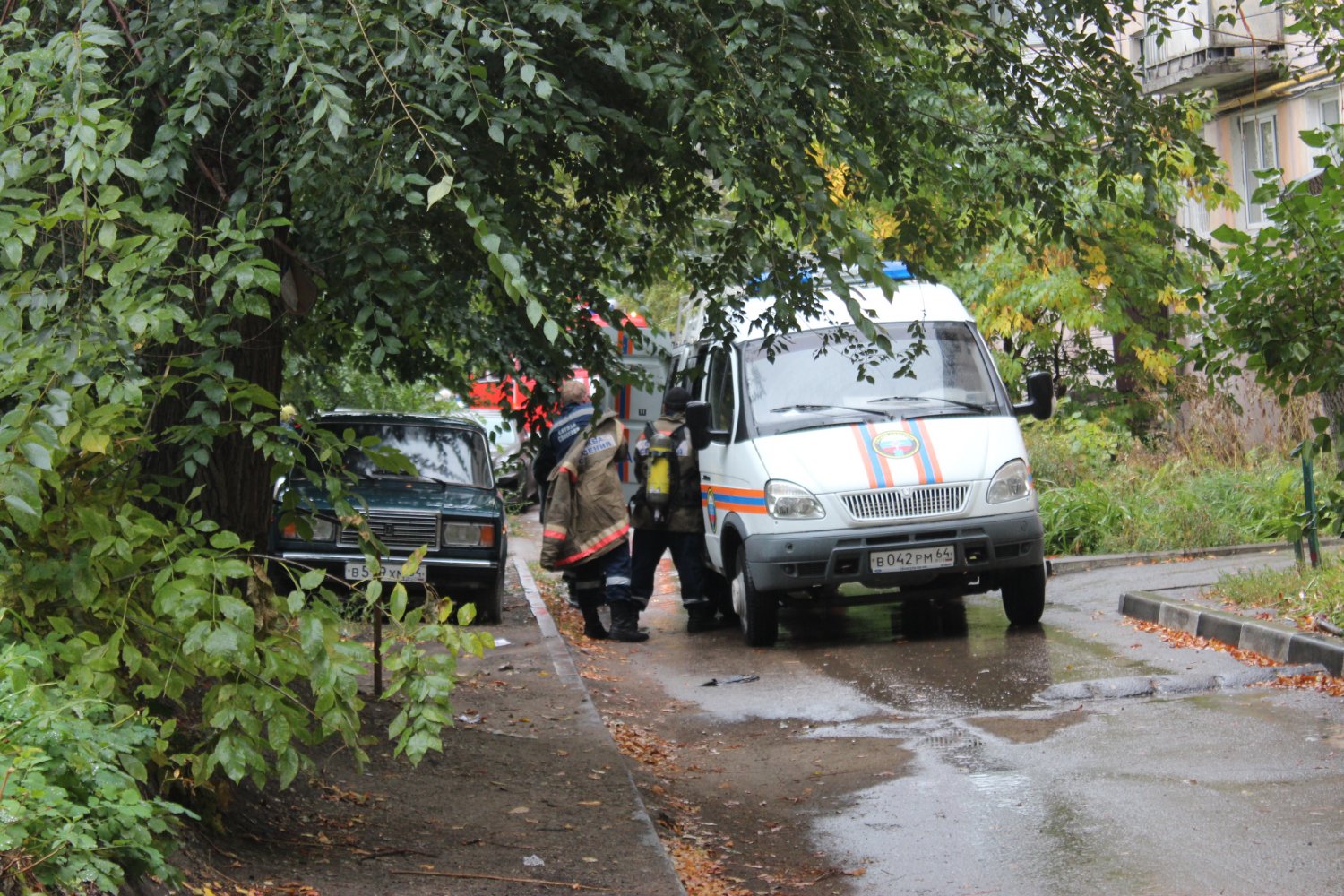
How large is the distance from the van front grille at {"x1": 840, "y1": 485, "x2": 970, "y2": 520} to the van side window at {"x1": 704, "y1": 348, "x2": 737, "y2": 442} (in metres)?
1.40

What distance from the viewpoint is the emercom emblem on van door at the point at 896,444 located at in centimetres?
1094

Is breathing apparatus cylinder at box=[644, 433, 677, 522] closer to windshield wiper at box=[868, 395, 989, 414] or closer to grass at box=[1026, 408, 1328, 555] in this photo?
windshield wiper at box=[868, 395, 989, 414]

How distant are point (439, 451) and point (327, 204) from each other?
8188mm

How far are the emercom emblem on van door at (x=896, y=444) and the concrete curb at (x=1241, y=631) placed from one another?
7.12ft

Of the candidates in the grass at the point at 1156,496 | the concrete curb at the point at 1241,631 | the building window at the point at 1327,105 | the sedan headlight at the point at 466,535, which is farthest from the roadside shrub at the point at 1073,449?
the building window at the point at 1327,105

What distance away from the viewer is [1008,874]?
536cm

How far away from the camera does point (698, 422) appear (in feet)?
38.9

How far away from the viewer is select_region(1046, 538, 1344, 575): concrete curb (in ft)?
48.3

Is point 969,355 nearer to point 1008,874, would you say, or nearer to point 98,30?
point 1008,874

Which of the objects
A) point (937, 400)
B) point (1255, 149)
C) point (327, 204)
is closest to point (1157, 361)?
point (1255, 149)

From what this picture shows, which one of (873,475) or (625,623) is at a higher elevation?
(873,475)

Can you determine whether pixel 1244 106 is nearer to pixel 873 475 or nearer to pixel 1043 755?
pixel 873 475

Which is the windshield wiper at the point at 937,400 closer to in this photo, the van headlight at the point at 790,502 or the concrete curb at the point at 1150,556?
the van headlight at the point at 790,502

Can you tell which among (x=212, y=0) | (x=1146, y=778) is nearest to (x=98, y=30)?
(x=212, y=0)
